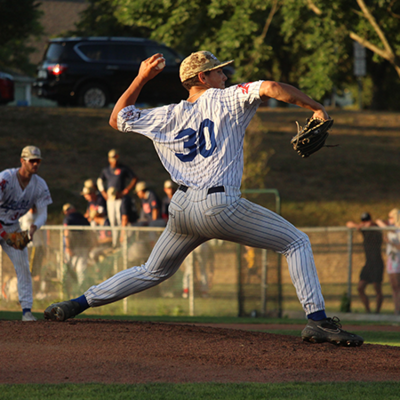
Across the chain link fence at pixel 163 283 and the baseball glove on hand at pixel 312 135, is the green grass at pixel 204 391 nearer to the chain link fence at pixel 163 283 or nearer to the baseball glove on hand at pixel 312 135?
the baseball glove on hand at pixel 312 135

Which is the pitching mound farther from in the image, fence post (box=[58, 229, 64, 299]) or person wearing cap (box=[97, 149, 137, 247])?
person wearing cap (box=[97, 149, 137, 247])

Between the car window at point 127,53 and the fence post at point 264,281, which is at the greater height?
the car window at point 127,53

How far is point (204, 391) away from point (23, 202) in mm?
4431

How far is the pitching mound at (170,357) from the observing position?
4391 mm

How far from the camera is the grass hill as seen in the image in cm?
1980

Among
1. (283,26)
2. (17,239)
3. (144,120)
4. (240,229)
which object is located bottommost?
(17,239)

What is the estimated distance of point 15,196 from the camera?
7637mm

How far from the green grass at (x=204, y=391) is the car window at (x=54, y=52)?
18461 millimetres

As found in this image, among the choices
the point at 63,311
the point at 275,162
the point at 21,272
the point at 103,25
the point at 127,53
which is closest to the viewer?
the point at 63,311

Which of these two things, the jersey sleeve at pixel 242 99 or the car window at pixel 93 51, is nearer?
the jersey sleeve at pixel 242 99

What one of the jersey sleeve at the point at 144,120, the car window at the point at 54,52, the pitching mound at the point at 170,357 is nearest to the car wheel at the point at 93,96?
the car window at the point at 54,52

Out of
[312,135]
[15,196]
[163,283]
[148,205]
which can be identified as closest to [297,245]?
[312,135]

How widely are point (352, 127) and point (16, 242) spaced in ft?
69.1

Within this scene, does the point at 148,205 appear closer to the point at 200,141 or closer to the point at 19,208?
the point at 19,208
